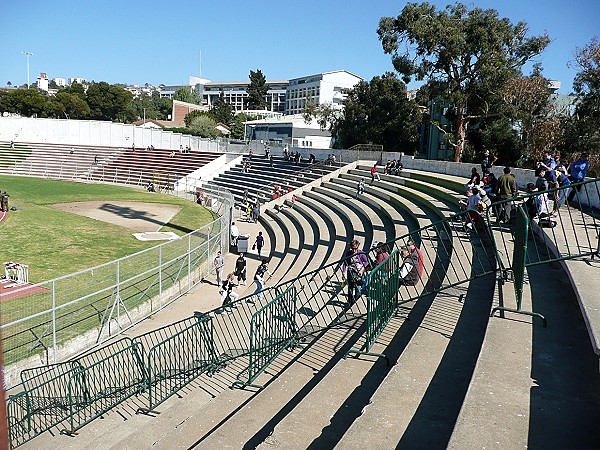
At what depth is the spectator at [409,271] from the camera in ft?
29.2

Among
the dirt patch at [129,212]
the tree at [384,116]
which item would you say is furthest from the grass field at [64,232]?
the tree at [384,116]

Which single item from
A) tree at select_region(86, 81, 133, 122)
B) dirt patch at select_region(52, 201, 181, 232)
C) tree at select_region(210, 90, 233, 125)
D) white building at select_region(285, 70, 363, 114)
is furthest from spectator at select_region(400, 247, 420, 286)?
tree at select_region(86, 81, 133, 122)

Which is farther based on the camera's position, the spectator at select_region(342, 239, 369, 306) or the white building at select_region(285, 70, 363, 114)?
the white building at select_region(285, 70, 363, 114)

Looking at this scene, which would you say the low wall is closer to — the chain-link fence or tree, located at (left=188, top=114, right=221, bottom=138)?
the chain-link fence

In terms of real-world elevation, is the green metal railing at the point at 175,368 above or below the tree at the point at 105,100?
below

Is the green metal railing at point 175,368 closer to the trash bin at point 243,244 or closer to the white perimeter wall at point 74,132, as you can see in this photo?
the trash bin at point 243,244

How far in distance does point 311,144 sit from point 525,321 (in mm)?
59107

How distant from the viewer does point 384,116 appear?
146 feet

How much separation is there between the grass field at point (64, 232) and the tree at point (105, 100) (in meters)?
76.6

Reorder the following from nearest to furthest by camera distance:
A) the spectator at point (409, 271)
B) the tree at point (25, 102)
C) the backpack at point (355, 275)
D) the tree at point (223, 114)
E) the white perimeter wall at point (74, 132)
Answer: the spectator at point (409, 271) < the backpack at point (355, 275) < the white perimeter wall at point (74, 132) < the tree at point (25, 102) < the tree at point (223, 114)

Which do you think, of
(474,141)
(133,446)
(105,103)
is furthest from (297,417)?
(105,103)

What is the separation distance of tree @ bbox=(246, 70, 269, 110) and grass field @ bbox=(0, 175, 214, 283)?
104513 millimetres

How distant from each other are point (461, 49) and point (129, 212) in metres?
21.8

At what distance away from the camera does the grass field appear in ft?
56.4
